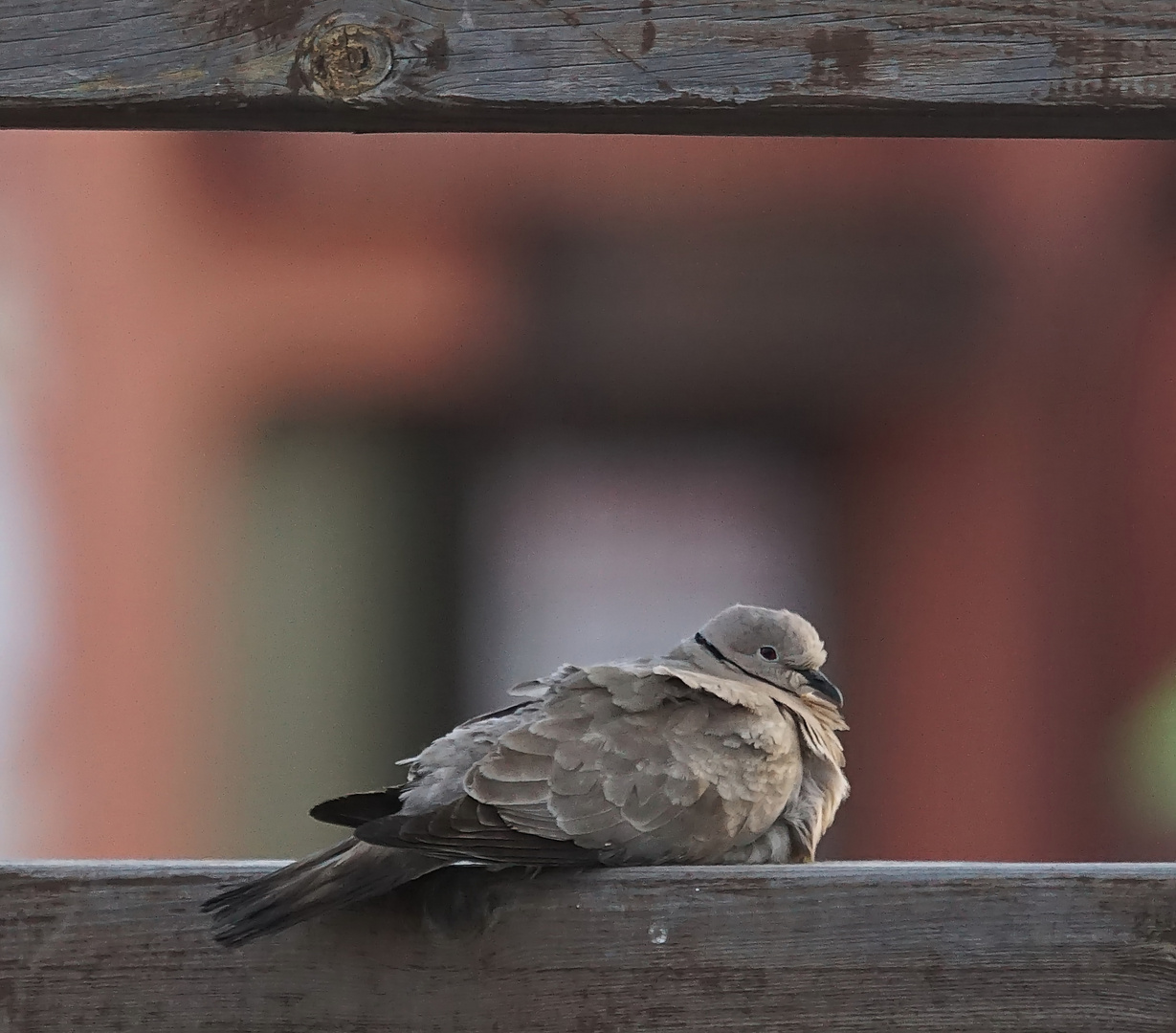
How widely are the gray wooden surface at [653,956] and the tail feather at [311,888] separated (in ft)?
0.11

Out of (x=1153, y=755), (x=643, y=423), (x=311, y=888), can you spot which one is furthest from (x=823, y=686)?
(x=1153, y=755)

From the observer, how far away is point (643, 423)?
14.5ft

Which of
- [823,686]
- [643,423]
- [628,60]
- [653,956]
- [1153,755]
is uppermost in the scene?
[628,60]

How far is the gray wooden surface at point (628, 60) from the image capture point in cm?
116

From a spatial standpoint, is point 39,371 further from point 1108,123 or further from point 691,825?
point 1108,123

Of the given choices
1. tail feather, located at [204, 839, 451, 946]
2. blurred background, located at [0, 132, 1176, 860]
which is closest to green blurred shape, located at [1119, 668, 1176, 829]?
blurred background, located at [0, 132, 1176, 860]

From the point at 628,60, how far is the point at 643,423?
3243 millimetres

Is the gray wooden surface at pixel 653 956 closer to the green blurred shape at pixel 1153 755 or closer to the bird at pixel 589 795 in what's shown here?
the bird at pixel 589 795

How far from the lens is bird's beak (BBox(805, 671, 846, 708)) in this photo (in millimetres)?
2131

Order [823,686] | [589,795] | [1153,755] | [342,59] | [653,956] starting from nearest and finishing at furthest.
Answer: [342,59] → [653,956] → [589,795] → [823,686] → [1153,755]

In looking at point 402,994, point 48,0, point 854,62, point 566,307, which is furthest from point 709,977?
point 566,307

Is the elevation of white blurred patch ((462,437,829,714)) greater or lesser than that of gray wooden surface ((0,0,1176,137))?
lesser

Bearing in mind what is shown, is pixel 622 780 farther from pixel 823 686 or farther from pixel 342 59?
pixel 342 59

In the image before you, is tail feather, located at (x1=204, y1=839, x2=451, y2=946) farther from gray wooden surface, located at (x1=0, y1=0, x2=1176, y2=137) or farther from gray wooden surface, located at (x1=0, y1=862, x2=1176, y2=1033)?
gray wooden surface, located at (x1=0, y1=0, x2=1176, y2=137)
